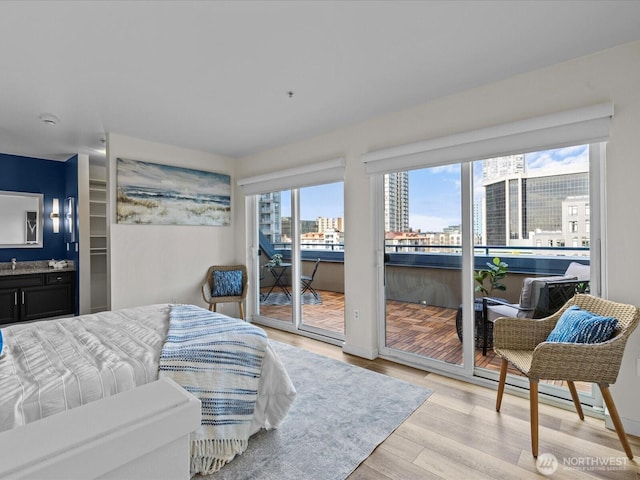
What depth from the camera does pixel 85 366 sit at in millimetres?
1657

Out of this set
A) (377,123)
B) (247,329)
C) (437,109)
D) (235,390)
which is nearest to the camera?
(235,390)

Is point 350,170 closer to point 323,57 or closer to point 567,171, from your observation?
point 323,57

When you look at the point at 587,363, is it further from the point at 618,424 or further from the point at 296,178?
the point at 296,178

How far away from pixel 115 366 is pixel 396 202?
2.66 metres

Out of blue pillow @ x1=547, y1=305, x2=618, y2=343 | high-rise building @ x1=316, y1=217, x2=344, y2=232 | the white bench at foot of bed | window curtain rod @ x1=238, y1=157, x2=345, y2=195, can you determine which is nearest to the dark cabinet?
window curtain rod @ x1=238, y1=157, x2=345, y2=195

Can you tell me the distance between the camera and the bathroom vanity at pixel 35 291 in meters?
4.28

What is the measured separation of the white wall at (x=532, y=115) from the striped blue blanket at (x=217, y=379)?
5.31ft

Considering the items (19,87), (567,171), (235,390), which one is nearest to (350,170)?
(567,171)

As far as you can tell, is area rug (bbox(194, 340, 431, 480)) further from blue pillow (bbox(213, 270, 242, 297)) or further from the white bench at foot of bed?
blue pillow (bbox(213, 270, 242, 297))

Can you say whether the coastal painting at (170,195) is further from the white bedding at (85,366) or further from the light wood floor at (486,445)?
the light wood floor at (486,445)

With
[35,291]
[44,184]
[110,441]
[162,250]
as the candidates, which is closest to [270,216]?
[162,250]

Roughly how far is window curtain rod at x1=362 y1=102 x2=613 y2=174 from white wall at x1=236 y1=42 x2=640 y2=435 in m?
0.09

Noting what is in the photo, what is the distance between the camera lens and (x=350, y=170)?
3.57 m

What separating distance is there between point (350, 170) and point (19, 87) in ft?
9.49
